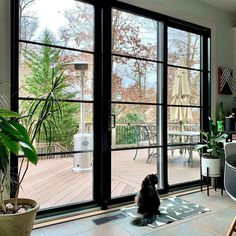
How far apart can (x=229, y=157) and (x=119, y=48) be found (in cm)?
181

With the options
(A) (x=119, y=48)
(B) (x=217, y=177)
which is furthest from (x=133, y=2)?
(B) (x=217, y=177)

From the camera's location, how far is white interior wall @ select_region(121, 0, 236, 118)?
3.46 m

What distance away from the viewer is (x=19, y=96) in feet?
8.09

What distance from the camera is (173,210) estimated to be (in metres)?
2.86

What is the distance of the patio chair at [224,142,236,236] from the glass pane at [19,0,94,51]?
6.07ft

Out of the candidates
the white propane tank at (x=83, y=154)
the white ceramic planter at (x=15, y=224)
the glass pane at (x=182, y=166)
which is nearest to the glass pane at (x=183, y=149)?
the glass pane at (x=182, y=166)

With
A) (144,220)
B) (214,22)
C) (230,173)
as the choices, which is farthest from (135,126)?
(214,22)

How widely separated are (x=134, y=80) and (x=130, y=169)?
116 centimetres

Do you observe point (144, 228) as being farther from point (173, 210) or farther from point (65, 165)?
point (65, 165)

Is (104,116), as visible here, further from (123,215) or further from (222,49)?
(222,49)

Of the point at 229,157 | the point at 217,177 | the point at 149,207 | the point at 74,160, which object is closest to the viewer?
the point at 229,157

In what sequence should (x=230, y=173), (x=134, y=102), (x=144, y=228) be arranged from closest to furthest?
(x=230, y=173) → (x=144, y=228) → (x=134, y=102)

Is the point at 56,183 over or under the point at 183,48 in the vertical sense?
under

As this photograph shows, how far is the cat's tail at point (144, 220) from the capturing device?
8.29 ft
